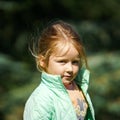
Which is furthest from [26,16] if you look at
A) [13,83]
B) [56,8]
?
[13,83]

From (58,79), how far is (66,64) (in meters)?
0.08

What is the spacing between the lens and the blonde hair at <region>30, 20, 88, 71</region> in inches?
149

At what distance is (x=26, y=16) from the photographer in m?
8.94

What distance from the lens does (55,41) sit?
3818 mm

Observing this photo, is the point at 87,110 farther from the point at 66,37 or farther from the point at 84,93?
the point at 66,37

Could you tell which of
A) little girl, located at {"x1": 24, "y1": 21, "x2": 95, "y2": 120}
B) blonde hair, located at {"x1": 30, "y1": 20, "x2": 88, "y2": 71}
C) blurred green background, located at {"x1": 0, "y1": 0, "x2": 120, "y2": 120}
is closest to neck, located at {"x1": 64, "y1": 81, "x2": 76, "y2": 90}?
little girl, located at {"x1": 24, "y1": 21, "x2": 95, "y2": 120}

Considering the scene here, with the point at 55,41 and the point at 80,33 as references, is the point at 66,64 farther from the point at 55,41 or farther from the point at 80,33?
the point at 80,33

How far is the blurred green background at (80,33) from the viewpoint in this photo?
7672 mm

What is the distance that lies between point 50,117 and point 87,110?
238 millimetres

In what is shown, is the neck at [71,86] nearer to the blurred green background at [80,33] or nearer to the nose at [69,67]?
the nose at [69,67]

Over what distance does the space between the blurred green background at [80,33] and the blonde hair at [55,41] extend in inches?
126

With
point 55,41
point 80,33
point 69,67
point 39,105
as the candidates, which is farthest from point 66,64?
point 80,33

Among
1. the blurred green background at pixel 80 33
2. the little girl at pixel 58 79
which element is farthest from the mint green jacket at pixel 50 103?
the blurred green background at pixel 80 33

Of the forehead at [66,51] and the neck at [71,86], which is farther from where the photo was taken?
the neck at [71,86]
